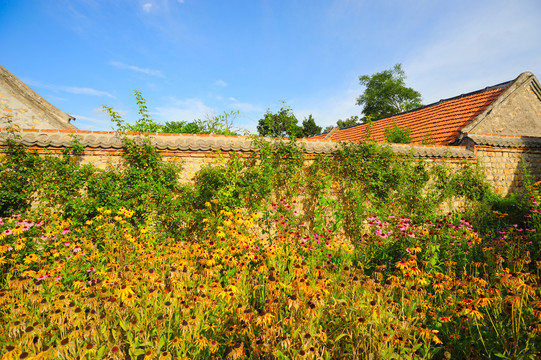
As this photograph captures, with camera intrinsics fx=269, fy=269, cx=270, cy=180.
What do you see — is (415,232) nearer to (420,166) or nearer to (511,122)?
(420,166)

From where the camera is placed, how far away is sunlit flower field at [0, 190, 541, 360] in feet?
6.88

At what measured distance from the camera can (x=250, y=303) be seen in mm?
3320

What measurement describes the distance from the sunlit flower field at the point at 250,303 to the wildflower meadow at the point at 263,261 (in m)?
0.02

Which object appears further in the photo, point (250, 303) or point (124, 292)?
point (250, 303)

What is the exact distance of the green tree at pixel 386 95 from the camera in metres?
30.1

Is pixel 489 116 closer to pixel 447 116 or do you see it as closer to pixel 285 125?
pixel 447 116

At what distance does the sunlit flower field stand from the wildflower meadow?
0.02 meters

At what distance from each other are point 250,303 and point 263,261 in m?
0.54

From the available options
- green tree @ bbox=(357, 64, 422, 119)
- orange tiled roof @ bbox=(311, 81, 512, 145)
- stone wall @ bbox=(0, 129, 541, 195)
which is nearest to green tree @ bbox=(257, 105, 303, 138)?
stone wall @ bbox=(0, 129, 541, 195)

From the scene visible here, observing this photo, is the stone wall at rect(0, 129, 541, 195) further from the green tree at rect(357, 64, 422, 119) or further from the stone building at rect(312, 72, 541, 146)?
the green tree at rect(357, 64, 422, 119)

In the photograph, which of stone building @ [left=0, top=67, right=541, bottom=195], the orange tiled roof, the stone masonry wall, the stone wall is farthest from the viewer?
the orange tiled roof

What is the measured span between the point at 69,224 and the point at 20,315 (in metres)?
2.49

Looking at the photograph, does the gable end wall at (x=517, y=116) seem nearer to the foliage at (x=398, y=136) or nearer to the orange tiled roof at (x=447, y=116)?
the orange tiled roof at (x=447, y=116)

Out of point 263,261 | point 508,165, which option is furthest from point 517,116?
point 263,261
